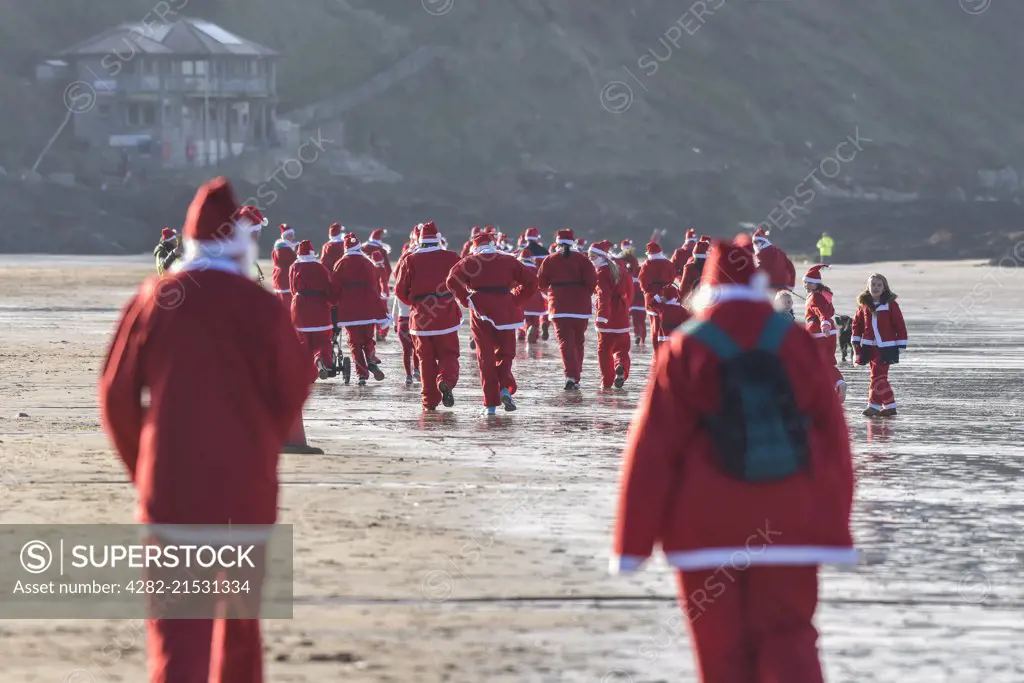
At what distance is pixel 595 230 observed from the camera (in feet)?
342

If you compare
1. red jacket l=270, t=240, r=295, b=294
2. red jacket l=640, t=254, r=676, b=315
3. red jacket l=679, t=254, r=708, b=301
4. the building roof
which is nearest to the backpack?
red jacket l=679, t=254, r=708, b=301

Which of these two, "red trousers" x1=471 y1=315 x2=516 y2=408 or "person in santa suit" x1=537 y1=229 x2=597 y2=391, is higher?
"person in santa suit" x1=537 y1=229 x2=597 y2=391

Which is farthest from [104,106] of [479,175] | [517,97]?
[517,97]

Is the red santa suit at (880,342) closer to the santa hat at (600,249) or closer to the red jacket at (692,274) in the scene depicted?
the red jacket at (692,274)

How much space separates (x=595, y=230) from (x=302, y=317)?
8216cm

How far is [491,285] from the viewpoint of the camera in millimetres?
19422

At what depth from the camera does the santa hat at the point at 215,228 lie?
6.88 meters

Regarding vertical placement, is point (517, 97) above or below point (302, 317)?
above

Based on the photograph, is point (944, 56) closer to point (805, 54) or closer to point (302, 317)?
point (805, 54)

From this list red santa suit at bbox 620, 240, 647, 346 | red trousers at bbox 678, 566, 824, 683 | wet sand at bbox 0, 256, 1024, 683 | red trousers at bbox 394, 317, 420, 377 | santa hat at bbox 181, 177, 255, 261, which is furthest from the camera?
red santa suit at bbox 620, 240, 647, 346

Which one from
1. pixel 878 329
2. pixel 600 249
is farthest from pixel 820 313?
pixel 600 249

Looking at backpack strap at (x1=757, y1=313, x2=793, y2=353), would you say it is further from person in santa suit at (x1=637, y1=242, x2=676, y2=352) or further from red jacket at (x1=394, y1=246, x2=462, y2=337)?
person in santa suit at (x1=637, y1=242, x2=676, y2=352)

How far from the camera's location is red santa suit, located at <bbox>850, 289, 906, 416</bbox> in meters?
19.2

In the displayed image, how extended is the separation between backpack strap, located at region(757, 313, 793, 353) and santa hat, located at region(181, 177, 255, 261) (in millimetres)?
1809
